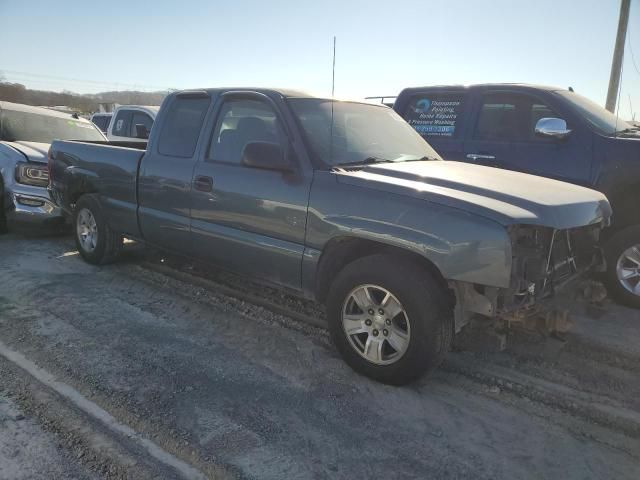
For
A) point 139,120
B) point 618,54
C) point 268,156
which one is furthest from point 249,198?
point 139,120

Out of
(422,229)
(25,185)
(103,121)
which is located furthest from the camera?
(103,121)

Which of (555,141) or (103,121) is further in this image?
(103,121)

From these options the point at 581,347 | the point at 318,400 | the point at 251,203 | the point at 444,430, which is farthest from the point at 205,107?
the point at 581,347

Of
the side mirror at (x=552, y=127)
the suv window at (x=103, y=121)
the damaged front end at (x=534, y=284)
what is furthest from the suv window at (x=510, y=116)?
the suv window at (x=103, y=121)

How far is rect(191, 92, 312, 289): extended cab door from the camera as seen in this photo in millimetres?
3705

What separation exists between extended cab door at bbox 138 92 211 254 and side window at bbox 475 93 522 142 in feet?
9.83

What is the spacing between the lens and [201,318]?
435 centimetres

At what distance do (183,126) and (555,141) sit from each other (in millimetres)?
3608

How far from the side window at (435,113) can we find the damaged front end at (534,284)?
2564 mm

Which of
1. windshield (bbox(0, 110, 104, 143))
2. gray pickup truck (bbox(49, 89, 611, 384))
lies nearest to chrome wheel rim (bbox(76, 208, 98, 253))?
gray pickup truck (bbox(49, 89, 611, 384))

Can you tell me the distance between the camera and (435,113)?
6098 millimetres

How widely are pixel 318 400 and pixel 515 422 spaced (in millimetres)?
1144

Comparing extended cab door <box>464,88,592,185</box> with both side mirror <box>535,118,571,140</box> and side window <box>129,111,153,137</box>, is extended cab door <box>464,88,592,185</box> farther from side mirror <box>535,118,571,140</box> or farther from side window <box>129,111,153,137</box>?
side window <box>129,111,153,137</box>

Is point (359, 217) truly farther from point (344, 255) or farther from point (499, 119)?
point (499, 119)
